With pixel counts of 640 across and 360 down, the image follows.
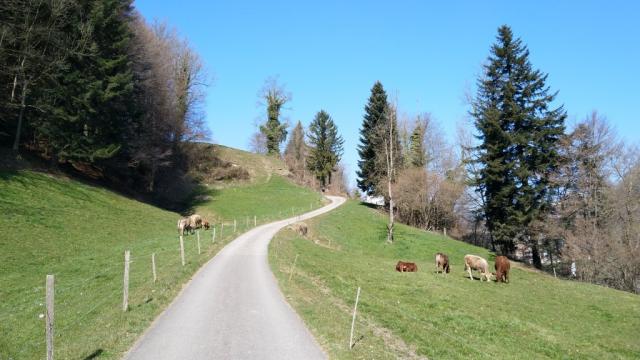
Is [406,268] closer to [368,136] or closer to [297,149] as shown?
[368,136]

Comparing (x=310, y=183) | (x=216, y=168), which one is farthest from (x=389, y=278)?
(x=310, y=183)

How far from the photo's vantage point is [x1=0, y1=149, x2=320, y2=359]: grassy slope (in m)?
13.4

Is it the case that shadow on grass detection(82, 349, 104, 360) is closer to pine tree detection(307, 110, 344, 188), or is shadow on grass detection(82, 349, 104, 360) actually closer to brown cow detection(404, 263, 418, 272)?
brown cow detection(404, 263, 418, 272)

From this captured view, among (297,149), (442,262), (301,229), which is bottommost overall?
(442,262)

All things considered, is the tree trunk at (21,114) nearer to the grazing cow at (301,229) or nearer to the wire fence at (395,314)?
the grazing cow at (301,229)

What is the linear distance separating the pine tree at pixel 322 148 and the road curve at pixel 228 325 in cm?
7525

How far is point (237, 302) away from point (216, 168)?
2387 inches

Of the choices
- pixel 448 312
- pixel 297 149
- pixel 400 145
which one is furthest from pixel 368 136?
pixel 448 312

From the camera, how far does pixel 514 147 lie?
48.1m

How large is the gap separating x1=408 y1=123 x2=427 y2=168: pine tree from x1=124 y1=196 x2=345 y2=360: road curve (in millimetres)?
50477

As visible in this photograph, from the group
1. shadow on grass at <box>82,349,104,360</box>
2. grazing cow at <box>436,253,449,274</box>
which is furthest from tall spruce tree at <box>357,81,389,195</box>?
shadow on grass at <box>82,349,104,360</box>

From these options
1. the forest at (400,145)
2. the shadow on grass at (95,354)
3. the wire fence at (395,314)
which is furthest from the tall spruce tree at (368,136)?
the shadow on grass at (95,354)

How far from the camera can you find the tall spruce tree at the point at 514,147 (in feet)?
151

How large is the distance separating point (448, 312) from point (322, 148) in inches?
3102
